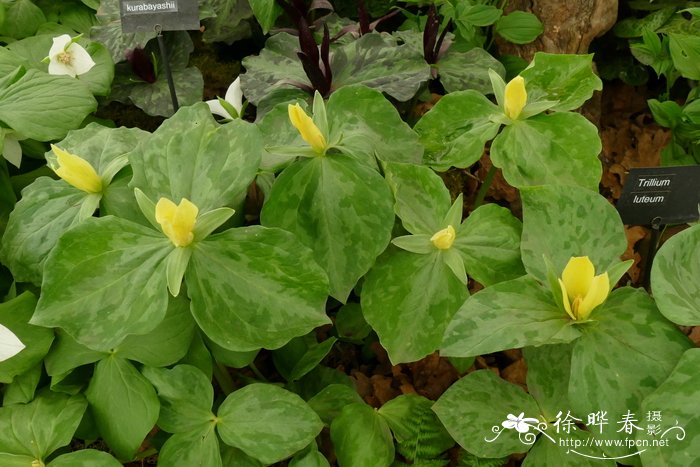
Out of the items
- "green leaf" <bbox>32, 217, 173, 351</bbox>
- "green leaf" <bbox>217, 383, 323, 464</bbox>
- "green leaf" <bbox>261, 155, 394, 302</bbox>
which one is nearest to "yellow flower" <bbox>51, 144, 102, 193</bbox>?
"green leaf" <bbox>32, 217, 173, 351</bbox>

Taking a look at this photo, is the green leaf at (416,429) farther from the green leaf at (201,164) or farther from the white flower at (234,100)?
the white flower at (234,100)

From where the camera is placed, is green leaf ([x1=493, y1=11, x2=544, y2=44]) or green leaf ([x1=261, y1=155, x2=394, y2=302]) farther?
green leaf ([x1=493, y1=11, x2=544, y2=44])

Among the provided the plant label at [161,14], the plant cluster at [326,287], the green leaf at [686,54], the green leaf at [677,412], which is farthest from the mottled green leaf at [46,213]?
the green leaf at [686,54]

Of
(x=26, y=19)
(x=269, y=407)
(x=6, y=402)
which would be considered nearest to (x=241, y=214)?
(x=269, y=407)

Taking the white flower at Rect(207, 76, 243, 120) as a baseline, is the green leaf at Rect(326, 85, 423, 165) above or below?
above

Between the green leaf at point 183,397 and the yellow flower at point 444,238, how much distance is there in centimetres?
35

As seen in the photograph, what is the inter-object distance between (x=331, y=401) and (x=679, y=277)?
50 centimetres

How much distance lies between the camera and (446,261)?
2.61 ft

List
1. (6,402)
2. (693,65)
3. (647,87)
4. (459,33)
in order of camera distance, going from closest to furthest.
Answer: (6,402) → (693,65) → (459,33) → (647,87)

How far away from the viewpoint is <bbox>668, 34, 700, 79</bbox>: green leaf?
1112 millimetres

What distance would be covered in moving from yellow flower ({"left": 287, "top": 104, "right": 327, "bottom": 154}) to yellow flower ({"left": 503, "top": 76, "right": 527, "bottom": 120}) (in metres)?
0.27

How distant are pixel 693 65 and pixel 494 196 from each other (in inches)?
17.9

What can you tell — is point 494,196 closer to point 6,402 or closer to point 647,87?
point 647,87

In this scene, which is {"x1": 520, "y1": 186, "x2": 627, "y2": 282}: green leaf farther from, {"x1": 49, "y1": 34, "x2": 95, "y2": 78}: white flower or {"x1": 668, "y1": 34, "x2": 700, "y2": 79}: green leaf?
{"x1": 49, "y1": 34, "x2": 95, "y2": 78}: white flower
